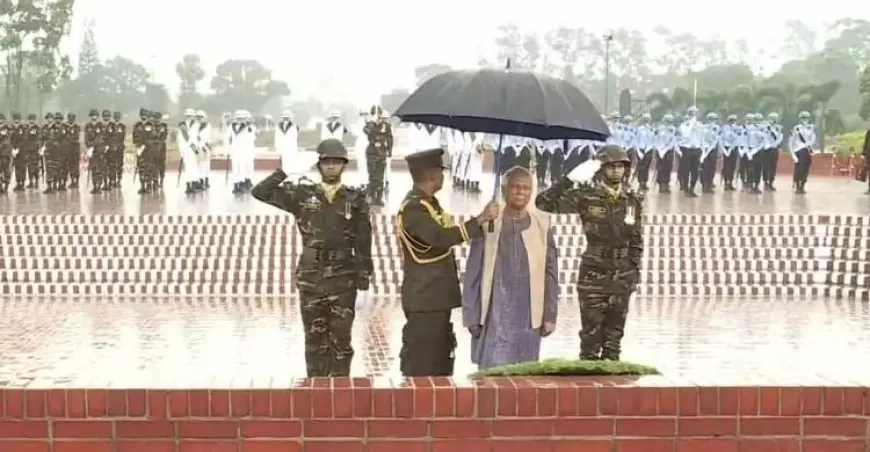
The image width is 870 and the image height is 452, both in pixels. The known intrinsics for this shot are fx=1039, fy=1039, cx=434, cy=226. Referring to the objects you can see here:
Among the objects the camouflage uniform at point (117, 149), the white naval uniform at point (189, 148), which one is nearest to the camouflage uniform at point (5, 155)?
the camouflage uniform at point (117, 149)

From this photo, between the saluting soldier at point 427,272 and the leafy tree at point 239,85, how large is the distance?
32199 millimetres

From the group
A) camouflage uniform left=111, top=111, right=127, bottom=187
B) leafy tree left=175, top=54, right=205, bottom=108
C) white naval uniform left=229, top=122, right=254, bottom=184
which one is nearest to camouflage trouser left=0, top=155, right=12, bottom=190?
camouflage uniform left=111, top=111, right=127, bottom=187

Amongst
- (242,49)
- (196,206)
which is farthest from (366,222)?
(242,49)

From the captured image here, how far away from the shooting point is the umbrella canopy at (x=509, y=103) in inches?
171

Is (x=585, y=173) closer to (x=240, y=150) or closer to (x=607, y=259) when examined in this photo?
(x=607, y=259)

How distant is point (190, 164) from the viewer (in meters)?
16.5

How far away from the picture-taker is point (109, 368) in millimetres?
6520

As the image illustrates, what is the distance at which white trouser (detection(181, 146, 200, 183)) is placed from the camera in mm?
16297

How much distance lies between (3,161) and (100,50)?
57.8 ft

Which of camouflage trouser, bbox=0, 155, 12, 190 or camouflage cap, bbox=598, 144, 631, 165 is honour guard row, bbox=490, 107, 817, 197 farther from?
camouflage cap, bbox=598, 144, 631, 165

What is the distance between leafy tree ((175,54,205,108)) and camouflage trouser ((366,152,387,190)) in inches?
867

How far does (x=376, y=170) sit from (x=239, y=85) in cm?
2307

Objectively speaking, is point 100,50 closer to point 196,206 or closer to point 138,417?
point 196,206

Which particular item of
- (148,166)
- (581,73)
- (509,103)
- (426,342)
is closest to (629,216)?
(509,103)
